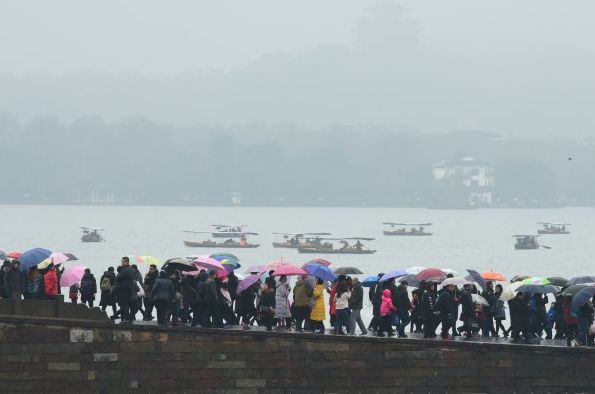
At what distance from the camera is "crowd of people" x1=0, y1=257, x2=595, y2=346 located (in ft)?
120

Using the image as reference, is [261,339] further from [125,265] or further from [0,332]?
[0,332]

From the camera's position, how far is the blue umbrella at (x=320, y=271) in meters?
38.9

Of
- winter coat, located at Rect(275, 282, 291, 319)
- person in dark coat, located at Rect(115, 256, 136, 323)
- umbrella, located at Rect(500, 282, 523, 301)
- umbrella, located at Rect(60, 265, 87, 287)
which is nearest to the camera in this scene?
person in dark coat, located at Rect(115, 256, 136, 323)

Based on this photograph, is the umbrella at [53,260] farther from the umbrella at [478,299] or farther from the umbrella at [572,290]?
the umbrella at [572,290]

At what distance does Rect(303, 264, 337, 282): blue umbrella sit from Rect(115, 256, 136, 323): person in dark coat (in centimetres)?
442

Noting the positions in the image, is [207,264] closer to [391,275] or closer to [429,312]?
[391,275]

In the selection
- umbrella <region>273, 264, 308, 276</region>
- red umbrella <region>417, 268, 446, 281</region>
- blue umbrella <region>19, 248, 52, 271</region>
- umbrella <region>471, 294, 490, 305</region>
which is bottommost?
umbrella <region>471, 294, 490, 305</region>

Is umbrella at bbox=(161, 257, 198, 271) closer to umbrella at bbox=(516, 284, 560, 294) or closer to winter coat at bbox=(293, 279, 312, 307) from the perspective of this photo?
winter coat at bbox=(293, 279, 312, 307)

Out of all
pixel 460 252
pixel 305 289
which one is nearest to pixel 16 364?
pixel 305 289

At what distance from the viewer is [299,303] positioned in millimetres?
37469

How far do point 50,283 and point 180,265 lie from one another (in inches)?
120

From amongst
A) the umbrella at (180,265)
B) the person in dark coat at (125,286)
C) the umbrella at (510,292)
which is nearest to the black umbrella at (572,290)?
the umbrella at (510,292)

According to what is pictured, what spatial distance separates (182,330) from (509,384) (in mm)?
7592

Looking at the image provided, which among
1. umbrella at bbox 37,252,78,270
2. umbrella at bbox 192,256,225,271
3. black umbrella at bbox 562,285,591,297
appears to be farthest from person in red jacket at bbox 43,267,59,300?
black umbrella at bbox 562,285,591,297
